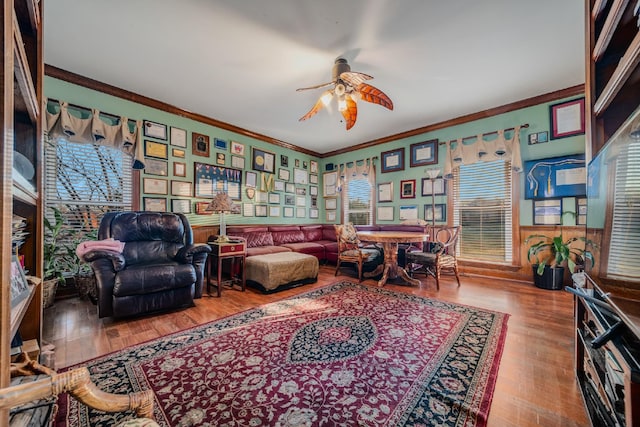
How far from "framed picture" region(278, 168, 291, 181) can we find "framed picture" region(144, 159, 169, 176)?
88.4 inches

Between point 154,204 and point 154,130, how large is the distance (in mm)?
1117

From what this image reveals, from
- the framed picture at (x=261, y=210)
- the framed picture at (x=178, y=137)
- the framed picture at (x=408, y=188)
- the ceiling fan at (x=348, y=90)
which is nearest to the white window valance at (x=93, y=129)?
the framed picture at (x=178, y=137)

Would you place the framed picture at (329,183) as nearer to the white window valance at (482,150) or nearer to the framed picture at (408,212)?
the framed picture at (408,212)

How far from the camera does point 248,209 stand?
4934 millimetres

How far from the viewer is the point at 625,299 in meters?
0.93

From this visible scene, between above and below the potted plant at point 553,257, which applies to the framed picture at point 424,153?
above

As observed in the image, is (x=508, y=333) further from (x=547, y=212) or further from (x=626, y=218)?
(x=547, y=212)

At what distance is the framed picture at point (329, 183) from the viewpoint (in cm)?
617

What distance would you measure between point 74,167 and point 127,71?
140cm

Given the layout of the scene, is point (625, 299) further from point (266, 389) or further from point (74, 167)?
point (74, 167)

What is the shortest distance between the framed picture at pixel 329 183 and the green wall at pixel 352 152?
0.58 meters

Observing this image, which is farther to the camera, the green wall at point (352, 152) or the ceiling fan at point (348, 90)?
the green wall at point (352, 152)

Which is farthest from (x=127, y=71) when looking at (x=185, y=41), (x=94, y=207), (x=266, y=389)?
(x=266, y=389)

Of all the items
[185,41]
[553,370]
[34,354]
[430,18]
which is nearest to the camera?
[34,354]
